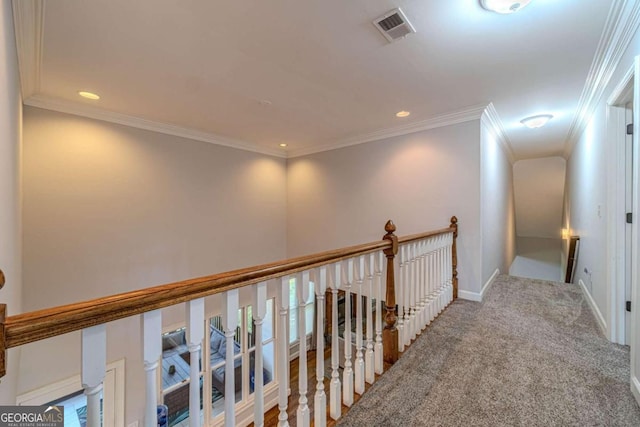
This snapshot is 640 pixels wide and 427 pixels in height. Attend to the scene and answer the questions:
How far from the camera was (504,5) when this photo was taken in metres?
1.53

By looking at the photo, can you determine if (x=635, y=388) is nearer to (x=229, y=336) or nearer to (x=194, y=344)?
(x=229, y=336)

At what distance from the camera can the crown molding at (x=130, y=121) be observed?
2738mm

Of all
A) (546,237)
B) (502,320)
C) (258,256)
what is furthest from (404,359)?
(546,237)

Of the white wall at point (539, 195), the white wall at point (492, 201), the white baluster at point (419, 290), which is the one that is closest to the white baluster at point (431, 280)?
the white baluster at point (419, 290)

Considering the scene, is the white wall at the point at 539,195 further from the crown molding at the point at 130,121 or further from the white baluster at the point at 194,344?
the white baluster at the point at 194,344

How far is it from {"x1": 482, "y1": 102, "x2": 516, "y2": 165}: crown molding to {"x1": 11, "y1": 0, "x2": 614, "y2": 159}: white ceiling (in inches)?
3.8

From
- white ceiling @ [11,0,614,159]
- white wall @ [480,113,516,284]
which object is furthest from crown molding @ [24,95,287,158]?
white wall @ [480,113,516,284]

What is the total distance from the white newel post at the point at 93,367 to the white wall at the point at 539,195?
7822 mm

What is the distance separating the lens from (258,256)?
4750 millimetres

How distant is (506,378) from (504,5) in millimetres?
2311

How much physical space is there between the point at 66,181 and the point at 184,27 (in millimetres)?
2335

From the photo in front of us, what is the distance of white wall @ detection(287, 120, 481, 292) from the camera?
3.19 metres

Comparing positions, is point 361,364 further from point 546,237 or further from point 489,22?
point 546,237

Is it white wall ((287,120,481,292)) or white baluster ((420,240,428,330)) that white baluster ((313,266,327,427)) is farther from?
white wall ((287,120,481,292))
